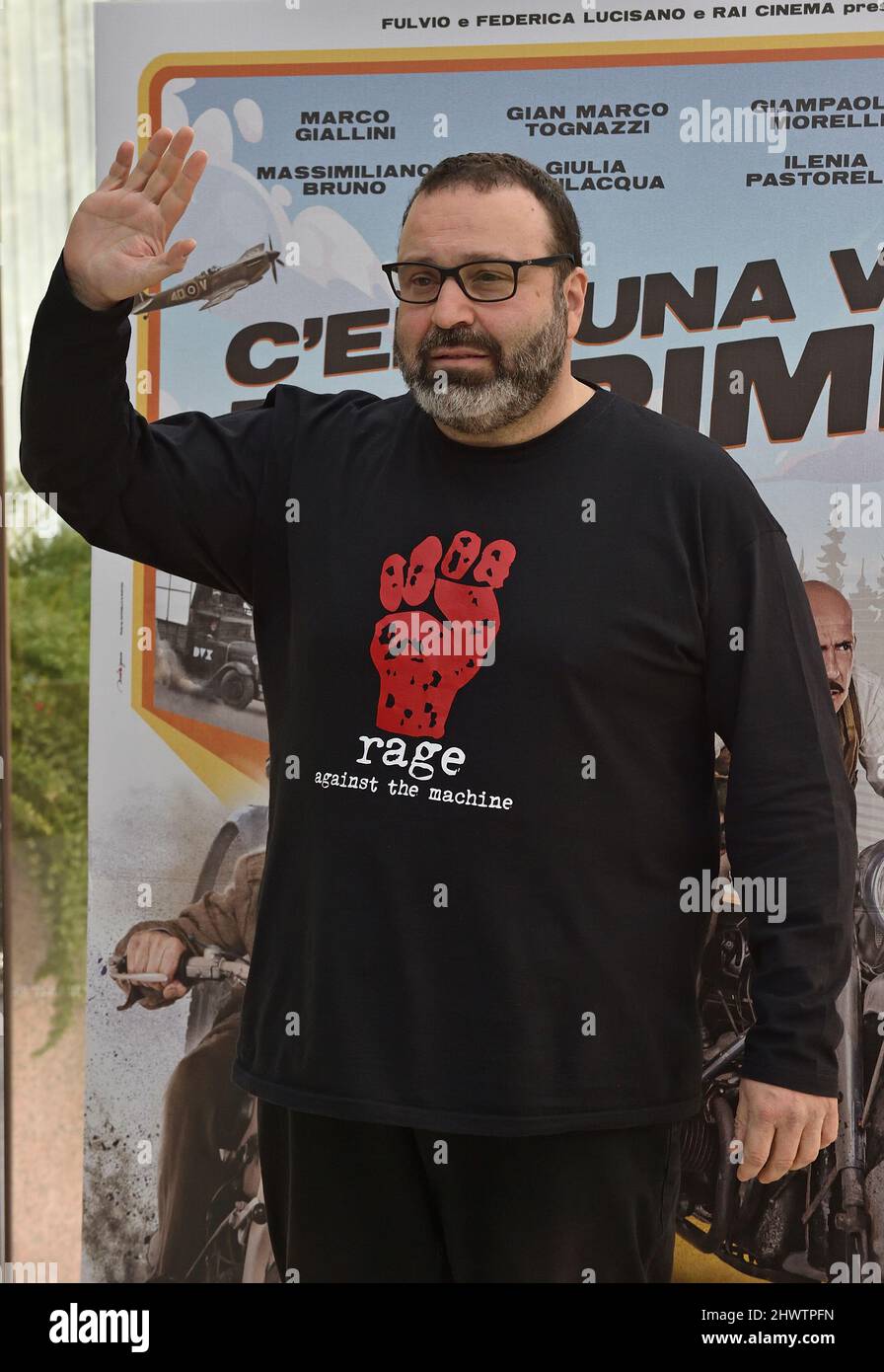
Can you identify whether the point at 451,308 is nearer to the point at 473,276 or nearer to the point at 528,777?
the point at 473,276

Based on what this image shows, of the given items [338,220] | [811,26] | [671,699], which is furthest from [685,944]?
[811,26]

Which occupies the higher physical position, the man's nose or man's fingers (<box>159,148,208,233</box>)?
man's fingers (<box>159,148,208,233</box>)

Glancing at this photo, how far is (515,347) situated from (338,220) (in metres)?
0.83

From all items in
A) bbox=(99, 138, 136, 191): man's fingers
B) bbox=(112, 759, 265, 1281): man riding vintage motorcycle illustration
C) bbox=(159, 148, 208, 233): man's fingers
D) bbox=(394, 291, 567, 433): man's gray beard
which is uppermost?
bbox=(99, 138, 136, 191): man's fingers

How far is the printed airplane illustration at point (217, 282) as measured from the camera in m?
2.68

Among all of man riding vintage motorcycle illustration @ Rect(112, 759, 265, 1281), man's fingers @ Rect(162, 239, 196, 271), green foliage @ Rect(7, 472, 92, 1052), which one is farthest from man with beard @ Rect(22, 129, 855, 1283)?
green foliage @ Rect(7, 472, 92, 1052)

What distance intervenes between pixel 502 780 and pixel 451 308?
2.20 ft

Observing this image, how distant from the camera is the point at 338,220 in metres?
2.66

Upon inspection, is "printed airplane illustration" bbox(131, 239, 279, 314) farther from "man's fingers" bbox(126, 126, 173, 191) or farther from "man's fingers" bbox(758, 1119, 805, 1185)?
"man's fingers" bbox(758, 1119, 805, 1185)

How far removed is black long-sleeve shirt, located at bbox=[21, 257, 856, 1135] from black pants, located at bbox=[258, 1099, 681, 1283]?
0.07m

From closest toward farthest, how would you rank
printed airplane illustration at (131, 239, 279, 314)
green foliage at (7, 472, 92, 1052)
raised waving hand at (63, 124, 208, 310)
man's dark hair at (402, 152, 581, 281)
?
raised waving hand at (63, 124, 208, 310) < man's dark hair at (402, 152, 581, 281) < printed airplane illustration at (131, 239, 279, 314) < green foliage at (7, 472, 92, 1052)

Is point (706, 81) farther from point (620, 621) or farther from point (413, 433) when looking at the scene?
point (620, 621)

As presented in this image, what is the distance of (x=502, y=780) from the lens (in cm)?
192

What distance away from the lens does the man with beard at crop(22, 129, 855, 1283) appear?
1.91m
